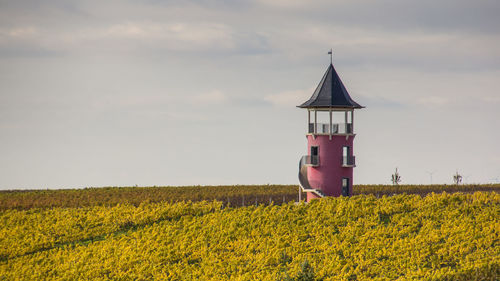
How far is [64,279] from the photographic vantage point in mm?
30031

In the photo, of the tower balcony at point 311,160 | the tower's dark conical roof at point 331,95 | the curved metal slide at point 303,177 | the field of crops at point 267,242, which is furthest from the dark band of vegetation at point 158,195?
the tower's dark conical roof at point 331,95

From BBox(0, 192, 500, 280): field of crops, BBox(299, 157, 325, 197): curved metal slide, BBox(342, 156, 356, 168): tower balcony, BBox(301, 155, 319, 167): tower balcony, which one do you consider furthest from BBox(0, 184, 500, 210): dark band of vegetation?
BBox(0, 192, 500, 280): field of crops

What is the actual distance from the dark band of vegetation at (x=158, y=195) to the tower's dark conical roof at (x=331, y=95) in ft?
26.6

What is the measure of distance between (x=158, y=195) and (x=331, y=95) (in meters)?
19.1

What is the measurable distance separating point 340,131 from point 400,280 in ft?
67.8

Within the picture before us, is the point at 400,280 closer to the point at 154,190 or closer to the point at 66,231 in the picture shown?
the point at 66,231

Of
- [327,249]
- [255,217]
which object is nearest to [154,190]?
[255,217]

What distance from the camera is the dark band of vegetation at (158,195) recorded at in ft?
163

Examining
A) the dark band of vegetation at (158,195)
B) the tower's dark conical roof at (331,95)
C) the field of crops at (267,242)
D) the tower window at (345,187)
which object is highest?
the tower's dark conical roof at (331,95)

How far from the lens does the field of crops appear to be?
25500mm

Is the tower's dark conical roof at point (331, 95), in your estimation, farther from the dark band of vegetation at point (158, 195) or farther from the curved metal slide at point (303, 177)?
the dark band of vegetation at point (158, 195)

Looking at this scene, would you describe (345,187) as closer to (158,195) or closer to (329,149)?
(329,149)

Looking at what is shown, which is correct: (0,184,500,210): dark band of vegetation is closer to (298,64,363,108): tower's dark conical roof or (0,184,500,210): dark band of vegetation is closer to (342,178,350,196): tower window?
(342,178,350,196): tower window

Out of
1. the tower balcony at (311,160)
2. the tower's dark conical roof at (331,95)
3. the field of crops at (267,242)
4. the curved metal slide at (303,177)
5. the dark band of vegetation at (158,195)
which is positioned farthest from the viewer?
the dark band of vegetation at (158,195)
